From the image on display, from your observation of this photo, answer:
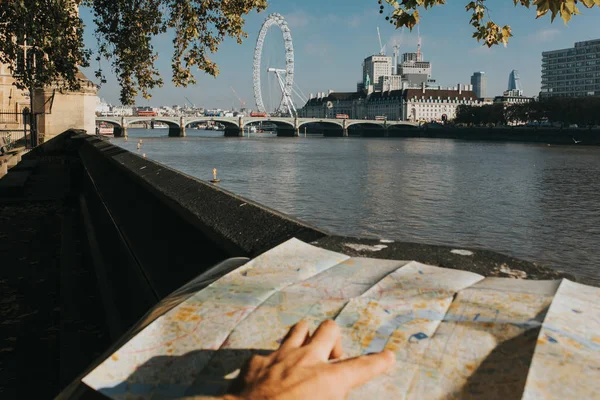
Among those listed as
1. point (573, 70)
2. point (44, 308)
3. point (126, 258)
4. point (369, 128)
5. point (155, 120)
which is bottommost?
point (44, 308)

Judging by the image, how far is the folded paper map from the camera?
109 cm

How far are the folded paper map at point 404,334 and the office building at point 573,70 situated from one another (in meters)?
178

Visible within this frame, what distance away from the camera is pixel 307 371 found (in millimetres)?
1038

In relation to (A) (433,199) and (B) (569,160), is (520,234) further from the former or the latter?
(B) (569,160)

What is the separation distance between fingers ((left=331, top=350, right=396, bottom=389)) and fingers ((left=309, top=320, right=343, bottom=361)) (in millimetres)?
39

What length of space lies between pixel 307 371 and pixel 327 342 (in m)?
0.09

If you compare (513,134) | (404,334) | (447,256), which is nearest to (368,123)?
(513,134)

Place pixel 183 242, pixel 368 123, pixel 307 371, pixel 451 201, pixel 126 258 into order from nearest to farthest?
pixel 307 371
pixel 183 242
pixel 126 258
pixel 451 201
pixel 368 123

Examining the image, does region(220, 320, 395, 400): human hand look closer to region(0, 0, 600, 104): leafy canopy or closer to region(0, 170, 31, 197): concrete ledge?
region(0, 0, 600, 104): leafy canopy

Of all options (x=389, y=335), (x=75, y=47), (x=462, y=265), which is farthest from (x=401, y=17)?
(x=75, y=47)

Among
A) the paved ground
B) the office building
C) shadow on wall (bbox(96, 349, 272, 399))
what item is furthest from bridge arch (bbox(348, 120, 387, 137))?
shadow on wall (bbox(96, 349, 272, 399))

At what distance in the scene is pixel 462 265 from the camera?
1916 millimetres

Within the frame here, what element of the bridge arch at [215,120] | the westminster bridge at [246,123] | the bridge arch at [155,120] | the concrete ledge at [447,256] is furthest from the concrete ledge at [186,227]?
the bridge arch at [215,120]

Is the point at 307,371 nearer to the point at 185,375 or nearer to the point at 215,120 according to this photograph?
the point at 185,375
